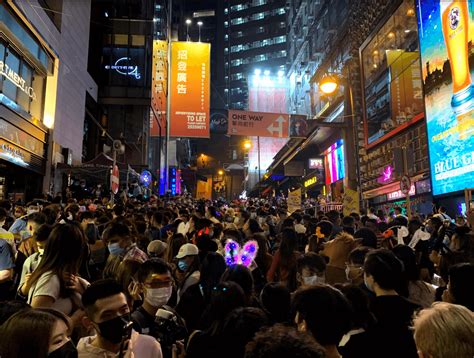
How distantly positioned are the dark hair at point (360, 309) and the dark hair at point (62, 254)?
246 centimetres

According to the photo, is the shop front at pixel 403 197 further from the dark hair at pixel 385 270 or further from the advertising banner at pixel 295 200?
the dark hair at pixel 385 270

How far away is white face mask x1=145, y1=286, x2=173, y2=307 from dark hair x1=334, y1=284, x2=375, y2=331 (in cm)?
165

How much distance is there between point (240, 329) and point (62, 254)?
6.10 ft

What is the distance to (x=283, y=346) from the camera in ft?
5.47

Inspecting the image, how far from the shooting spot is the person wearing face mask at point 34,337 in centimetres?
202

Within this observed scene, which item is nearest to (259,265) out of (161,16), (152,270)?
(152,270)

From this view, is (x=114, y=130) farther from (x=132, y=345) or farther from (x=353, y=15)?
(x=132, y=345)

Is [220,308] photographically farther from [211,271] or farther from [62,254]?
[62,254]

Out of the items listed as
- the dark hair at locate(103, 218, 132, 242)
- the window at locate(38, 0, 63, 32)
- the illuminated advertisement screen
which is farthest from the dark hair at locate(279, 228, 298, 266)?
the illuminated advertisement screen

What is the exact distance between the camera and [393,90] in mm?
22141

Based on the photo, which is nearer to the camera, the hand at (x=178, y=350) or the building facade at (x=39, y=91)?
the hand at (x=178, y=350)

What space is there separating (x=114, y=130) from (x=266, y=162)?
27.9 metres

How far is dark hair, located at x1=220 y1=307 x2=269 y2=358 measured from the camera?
2.59m

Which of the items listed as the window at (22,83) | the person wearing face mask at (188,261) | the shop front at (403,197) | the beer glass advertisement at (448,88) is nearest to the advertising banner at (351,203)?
the shop front at (403,197)
